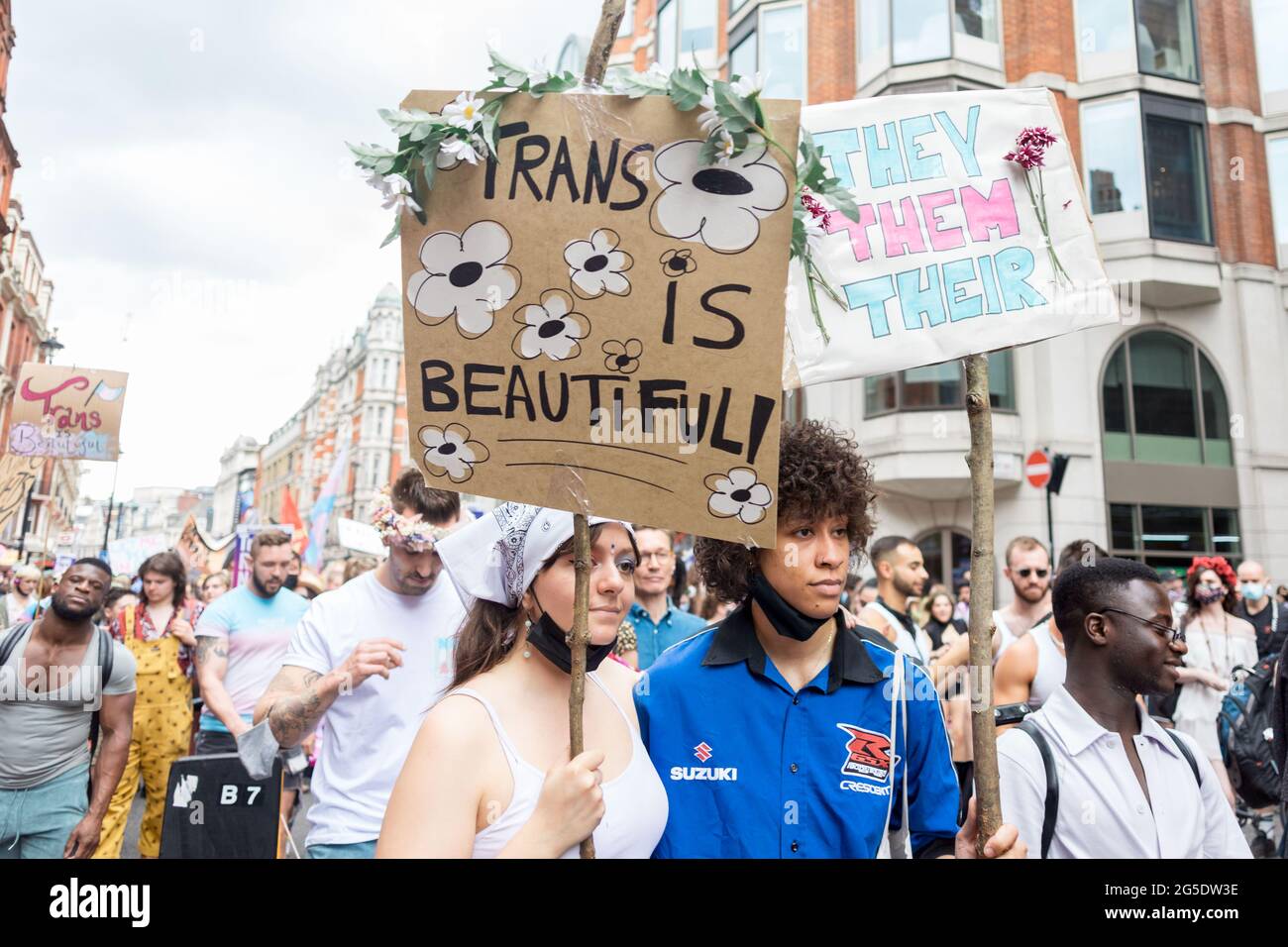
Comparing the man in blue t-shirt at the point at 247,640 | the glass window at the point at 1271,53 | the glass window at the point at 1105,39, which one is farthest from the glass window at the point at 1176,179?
the man in blue t-shirt at the point at 247,640

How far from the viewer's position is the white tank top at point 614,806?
1.76 metres

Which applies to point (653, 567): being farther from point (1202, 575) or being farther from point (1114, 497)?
point (1114, 497)

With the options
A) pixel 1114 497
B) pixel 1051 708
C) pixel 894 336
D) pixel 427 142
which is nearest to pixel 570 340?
pixel 427 142

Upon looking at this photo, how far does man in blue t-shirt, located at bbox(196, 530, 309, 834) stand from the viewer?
5.52m

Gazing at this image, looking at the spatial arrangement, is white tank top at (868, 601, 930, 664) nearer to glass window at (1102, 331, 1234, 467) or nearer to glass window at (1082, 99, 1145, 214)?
glass window at (1102, 331, 1234, 467)

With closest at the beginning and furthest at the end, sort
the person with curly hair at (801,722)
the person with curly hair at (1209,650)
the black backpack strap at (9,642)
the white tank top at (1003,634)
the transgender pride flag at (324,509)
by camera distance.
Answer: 1. the person with curly hair at (801,722)
2. the black backpack strap at (9,642)
3. the white tank top at (1003,634)
4. the person with curly hair at (1209,650)
5. the transgender pride flag at (324,509)

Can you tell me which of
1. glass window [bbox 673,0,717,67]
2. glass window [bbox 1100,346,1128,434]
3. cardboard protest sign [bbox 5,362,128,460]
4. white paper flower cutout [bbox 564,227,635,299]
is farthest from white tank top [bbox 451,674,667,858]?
glass window [bbox 673,0,717,67]

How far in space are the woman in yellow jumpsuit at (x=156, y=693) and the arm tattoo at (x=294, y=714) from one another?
279 centimetres

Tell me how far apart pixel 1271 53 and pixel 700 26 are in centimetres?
1311

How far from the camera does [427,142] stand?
1.90m

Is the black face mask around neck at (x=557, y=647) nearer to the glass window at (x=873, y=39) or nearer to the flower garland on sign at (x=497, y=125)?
the flower garland on sign at (x=497, y=125)

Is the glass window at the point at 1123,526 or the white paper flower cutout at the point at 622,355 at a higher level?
the glass window at the point at 1123,526

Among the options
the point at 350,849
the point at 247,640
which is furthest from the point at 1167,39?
the point at 350,849
